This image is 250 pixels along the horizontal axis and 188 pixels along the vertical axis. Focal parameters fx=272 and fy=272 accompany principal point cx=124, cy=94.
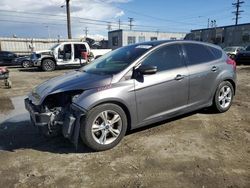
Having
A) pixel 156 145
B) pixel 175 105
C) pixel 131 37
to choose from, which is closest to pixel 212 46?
pixel 175 105

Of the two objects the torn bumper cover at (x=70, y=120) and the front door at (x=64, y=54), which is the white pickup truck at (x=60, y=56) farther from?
the torn bumper cover at (x=70, y=120)

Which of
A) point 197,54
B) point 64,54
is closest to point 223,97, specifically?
point 197,54

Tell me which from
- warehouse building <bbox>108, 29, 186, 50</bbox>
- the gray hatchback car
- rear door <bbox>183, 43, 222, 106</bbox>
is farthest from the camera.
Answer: warehouse building <bbox>108, 29, 186, 50</bbox>

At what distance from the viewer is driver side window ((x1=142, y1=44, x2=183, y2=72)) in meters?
4.75

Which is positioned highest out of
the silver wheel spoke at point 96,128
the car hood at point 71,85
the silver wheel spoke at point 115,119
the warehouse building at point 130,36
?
the warehouse building at point 130,36

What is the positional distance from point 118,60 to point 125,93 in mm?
938

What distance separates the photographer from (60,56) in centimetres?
1812

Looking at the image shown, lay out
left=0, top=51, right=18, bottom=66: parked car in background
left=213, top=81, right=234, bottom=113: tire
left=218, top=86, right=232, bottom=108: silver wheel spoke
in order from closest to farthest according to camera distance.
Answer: left=213, top=81, right=234, bottom=113: tire
left=218, top=86, right=232, bottom=108: silver wheel spoke
left=0, top=51, right=18, bottom=66: parked car in background

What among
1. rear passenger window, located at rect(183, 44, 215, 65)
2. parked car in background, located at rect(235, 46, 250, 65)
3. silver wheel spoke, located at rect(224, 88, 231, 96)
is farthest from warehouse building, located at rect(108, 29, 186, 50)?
rear passenger window, located at rect(183, 44, 215, 65)

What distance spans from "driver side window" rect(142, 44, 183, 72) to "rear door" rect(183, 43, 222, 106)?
0.24 m

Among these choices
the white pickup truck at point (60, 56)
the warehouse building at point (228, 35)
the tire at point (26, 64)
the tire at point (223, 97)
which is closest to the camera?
the tire at point (223, 97)

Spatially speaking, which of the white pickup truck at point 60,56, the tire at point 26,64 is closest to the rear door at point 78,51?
the white pickup truck at point 60,56

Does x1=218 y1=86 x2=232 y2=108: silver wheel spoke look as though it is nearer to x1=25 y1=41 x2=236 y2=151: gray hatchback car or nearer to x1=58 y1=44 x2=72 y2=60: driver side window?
x1=25 y1=41 x2=236 y2=151: gray hatchback car

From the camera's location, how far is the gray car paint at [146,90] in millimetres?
4164
